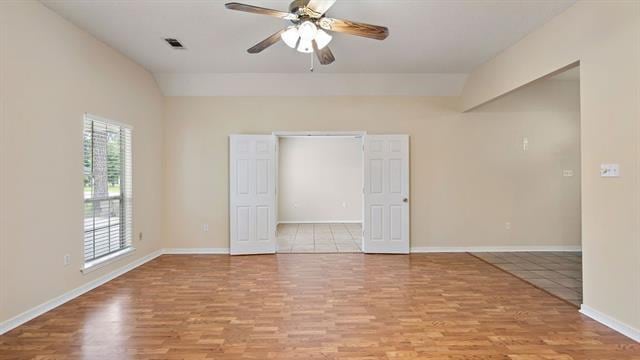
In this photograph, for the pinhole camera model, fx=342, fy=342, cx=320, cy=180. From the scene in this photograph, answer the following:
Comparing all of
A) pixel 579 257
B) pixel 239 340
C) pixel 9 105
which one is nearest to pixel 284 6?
pixel 9 105

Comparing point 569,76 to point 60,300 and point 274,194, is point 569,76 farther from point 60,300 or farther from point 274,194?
point 60,300

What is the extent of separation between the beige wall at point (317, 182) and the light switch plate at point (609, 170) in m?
6.96

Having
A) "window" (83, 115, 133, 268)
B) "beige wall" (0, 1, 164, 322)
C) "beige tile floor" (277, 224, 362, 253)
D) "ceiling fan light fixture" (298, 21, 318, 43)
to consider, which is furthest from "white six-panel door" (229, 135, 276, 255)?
"ceiling fan light fixture" (298, 21, 318, 43)

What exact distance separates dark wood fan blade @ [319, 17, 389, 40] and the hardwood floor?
249 centimetres

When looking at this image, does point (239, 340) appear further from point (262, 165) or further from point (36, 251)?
point (262, 165)

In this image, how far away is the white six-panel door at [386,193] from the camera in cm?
577

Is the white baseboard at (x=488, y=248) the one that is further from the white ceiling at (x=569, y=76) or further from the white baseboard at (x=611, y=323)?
the white ceiling at (x=569, y=76)

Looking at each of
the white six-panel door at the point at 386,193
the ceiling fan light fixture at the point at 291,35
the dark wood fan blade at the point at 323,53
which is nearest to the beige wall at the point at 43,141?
the ceiling fan light fixture at the point at 291,35

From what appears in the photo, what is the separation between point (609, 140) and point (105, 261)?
17.9 feet

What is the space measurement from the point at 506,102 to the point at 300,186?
18.6 ft

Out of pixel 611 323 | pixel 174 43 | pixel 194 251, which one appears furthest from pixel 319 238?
pixel 611 323

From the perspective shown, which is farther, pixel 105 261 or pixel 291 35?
pixel 105 261

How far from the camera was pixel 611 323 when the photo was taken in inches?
114

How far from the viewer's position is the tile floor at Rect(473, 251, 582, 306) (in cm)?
385
